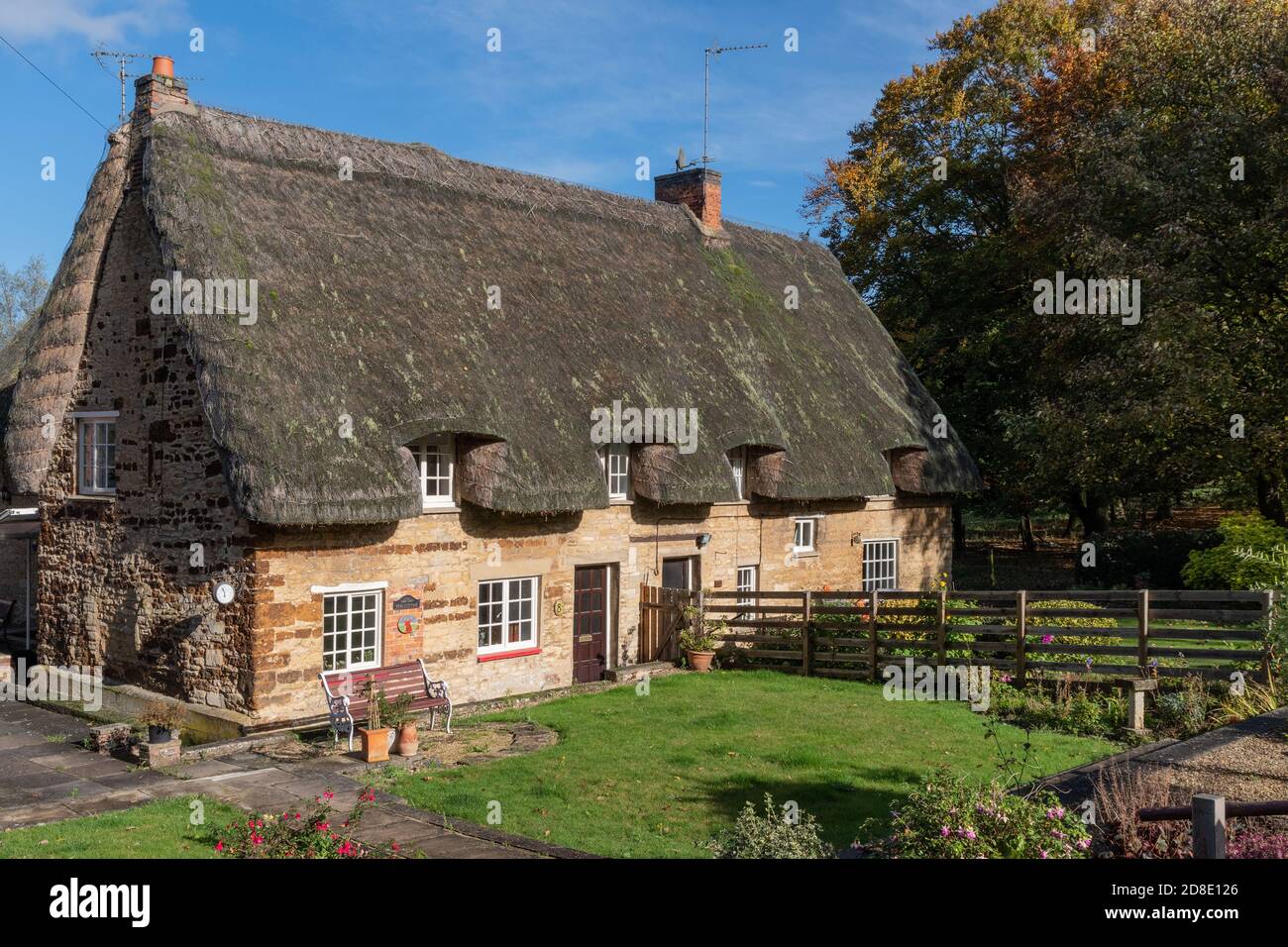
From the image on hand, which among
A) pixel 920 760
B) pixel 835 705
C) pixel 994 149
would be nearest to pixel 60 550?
pixel 835 705

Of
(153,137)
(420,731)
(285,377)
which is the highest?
(153,137)

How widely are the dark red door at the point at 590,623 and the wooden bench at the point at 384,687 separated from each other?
140 inches

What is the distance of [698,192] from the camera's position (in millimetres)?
25062

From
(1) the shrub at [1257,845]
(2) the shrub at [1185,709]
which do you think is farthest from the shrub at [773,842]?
(2) the shrub at [1185,709]

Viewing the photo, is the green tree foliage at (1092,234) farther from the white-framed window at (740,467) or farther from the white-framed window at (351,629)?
the white-framed window at (351,629)

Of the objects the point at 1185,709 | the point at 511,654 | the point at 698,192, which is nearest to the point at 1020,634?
the point at 1185,709

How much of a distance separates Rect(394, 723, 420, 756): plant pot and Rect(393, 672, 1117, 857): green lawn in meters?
0.93

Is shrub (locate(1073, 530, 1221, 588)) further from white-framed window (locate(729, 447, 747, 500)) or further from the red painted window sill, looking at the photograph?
the red painted window sill

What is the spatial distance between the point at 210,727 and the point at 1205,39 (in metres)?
25.1

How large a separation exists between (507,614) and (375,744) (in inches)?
187

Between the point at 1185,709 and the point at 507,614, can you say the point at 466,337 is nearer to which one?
the point at 507,614
